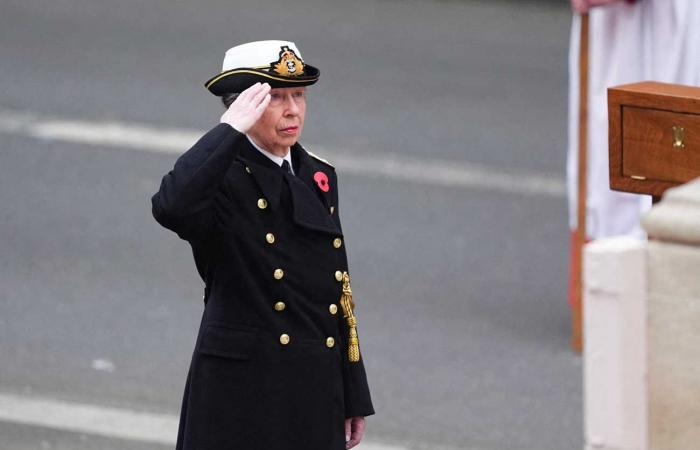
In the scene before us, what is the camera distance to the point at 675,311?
3.16 metres

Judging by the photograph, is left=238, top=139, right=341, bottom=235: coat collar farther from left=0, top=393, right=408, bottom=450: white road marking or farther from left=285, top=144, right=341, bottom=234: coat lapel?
left=0, top=393, right=408, bottom=450: white road marking

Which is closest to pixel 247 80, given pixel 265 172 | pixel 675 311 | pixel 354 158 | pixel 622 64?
pixel 265 172

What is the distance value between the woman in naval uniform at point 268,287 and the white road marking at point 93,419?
6.86ft

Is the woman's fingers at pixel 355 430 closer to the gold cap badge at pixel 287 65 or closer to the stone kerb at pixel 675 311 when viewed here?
the gold cap badge at pixel 287 65

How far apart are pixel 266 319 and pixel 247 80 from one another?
62cm

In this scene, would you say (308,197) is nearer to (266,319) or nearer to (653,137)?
(266,319)

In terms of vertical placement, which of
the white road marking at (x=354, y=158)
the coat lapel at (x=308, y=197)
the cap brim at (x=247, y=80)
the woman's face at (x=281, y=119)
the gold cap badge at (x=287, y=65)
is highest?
the white road marking at (x=354, y=158)

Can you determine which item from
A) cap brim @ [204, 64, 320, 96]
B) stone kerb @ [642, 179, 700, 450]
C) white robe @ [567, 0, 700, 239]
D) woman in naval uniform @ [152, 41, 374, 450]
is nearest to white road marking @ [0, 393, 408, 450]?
white robe @ [567, 0, 700, 239]

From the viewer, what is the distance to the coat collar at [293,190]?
4.47 m

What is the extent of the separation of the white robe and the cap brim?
2879 millimetres

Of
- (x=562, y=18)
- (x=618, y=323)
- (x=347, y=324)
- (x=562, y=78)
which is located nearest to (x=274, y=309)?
(x=347, y=324)

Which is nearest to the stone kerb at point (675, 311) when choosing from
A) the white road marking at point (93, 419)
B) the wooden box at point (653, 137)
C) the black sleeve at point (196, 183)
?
the black sleeve at point (196, 183)

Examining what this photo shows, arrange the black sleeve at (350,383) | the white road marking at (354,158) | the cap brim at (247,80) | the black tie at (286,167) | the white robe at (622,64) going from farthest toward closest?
the white road marking at (354,158) → the white robe at (622,64) → the black sleeve at (350,383) → the black tie at (286,167) → the cap brim at (247,80)

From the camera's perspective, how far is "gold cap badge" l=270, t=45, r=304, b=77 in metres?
4.45
